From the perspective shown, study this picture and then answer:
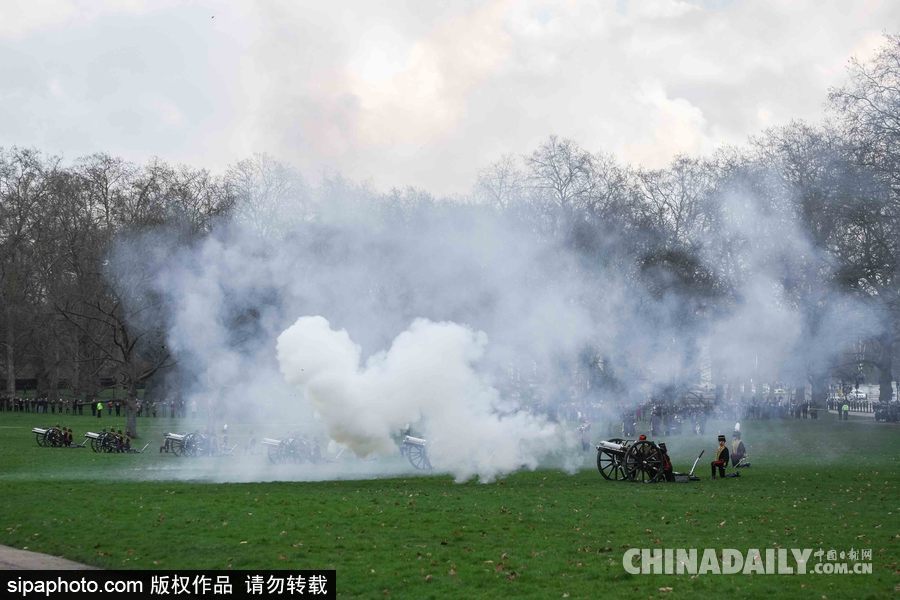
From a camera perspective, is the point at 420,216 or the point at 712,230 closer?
the point at 712,230

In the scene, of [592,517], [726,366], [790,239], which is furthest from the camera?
[726,366]

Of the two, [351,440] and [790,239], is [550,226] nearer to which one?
[790,239]

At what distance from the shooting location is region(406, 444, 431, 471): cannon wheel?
28.6 m

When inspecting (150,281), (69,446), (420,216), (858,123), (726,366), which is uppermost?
(858,123)

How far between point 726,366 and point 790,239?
600 centimetres

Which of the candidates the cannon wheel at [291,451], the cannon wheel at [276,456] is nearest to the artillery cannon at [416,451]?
the cannon wheel at [291,451]

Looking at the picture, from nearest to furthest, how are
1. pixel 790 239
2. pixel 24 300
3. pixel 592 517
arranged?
1. pixel 592 517
2. pixel 790 239
3. pixel 24 300

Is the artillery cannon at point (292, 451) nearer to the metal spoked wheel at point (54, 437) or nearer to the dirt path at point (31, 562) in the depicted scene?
the metal spoked wheel at point (54, 437)

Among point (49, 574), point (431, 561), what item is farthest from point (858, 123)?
point (49, 574)

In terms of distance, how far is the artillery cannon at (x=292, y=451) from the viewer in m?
32.4

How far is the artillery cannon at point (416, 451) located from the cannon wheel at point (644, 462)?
5.93 meters

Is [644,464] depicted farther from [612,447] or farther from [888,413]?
[888,413]

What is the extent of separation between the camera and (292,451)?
32469 mm

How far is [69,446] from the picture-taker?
39.7 meters
